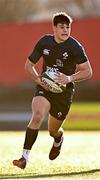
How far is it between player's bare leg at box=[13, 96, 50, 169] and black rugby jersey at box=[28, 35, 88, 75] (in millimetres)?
400

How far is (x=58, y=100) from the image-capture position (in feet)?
25.2

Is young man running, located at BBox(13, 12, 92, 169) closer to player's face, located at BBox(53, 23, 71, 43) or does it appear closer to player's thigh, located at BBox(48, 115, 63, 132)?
player's face, located at BBox(53, 23, 71, 43)

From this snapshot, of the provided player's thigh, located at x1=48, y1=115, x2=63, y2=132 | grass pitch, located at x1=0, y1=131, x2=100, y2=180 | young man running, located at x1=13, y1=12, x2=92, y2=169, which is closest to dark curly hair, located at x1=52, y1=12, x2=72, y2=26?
young man running, located at x1=13, y1=12, x2=92, y2=169

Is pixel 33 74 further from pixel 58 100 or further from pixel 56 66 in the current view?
pixel 58 100

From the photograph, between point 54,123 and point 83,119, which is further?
point 83,119

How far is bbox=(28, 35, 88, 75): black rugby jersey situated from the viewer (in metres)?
7.47

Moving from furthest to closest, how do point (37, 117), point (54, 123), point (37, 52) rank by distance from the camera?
point (54, 123)
point (37, 52)
point (37, 117)

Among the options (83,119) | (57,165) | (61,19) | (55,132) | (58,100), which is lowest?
(83,119)

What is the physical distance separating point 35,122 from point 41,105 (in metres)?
0.20

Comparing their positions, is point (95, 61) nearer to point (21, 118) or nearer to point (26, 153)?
point (21, 118)

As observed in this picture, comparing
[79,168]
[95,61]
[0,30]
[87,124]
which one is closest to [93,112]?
[87,124]

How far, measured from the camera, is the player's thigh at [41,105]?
7352 mm

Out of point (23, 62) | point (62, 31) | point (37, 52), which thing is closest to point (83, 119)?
point (23, 62)

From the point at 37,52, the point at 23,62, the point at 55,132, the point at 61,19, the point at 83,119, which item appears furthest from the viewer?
the point at 23,62
